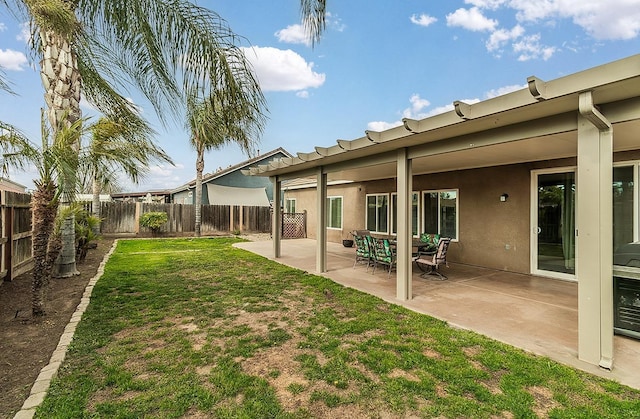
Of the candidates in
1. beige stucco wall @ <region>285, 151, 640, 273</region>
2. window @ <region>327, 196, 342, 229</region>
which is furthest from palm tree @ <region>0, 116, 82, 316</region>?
window @ <region>327, 196, 342, 229</region>

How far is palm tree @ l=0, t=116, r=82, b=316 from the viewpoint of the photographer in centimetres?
384

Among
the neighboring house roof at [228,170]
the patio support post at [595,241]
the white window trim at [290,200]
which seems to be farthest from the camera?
the neighboring house roof at [228,170]

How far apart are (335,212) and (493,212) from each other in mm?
7584

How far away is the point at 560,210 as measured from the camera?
285 inches

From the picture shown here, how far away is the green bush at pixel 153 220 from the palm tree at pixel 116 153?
38.9 ft

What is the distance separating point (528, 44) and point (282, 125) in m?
10.1

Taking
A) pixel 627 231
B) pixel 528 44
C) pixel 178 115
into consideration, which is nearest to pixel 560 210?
pixel 627 231

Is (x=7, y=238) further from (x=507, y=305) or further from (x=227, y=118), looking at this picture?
(x=507, y=305)

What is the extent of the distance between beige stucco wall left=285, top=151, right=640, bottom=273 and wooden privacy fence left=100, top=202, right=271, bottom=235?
11483 mm

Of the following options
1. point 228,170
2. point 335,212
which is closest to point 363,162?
point 335,212

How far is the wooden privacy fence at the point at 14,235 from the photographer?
233 inches

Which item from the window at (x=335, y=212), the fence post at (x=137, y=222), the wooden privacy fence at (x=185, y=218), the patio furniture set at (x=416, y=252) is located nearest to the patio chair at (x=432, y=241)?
the patio furniture set at (x=416, y=252)

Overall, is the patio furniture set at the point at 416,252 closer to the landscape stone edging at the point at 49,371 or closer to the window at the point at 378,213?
the window at the point at 378,213

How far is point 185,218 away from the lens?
17781 mm
